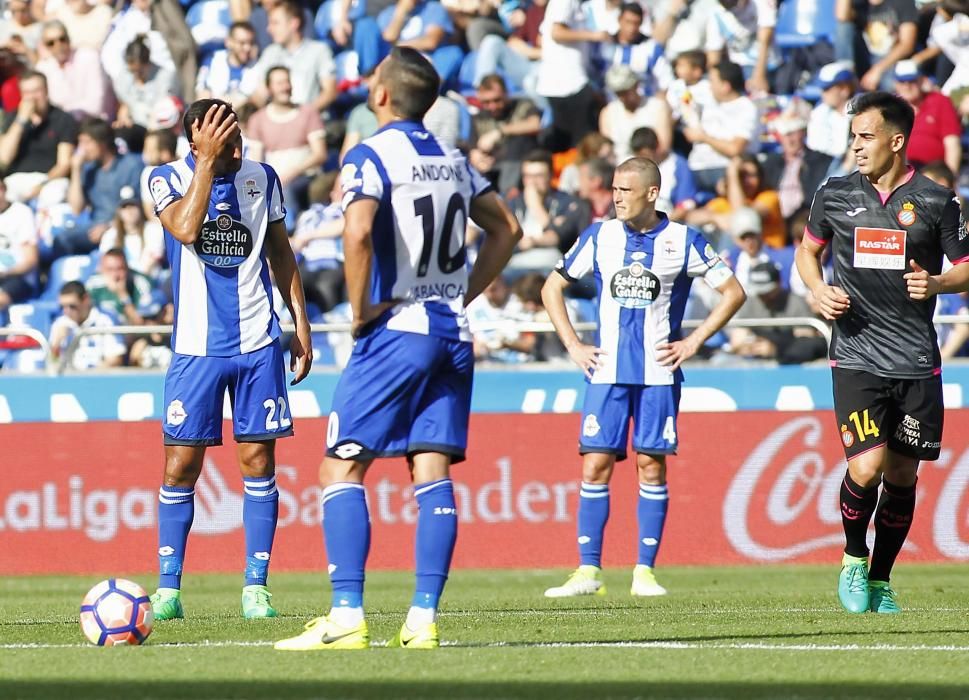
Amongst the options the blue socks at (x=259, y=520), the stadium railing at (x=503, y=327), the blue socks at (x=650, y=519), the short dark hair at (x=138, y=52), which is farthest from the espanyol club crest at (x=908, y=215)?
the short dark hair at (x=138, y=52)

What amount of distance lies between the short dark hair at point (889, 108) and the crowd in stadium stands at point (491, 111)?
6.18m

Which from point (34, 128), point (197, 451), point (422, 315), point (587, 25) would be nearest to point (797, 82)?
point (587, 25)

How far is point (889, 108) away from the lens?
7910 mm

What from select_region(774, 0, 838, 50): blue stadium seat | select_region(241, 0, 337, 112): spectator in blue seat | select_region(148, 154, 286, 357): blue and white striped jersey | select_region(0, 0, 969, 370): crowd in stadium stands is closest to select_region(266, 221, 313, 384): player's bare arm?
select_region(148, 154, 286, 357): blue and white striped jersey

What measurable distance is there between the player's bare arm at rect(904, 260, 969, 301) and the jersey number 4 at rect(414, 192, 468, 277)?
251 cm

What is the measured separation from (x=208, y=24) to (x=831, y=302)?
40.0ft

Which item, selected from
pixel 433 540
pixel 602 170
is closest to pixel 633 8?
pixel 602 170

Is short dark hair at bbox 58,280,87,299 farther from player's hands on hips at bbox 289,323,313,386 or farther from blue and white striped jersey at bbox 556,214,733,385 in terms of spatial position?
player's hands on hips at bbox 289,323,313,386

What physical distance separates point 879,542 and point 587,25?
1026cm

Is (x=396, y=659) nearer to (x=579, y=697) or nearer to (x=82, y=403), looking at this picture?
(x=579, y=697)

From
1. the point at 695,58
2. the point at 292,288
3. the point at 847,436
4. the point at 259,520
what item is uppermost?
the point at 695,58

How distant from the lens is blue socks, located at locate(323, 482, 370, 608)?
19.9 ft

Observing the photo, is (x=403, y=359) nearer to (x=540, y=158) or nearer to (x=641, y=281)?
(x=641, y=281)

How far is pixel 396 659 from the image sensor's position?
230 inches
